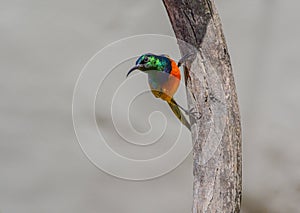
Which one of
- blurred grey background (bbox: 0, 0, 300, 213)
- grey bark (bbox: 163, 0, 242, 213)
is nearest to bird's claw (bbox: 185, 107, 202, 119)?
grey bark (bbox: 163, 0, 242, 213)

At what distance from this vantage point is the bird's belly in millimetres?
1348

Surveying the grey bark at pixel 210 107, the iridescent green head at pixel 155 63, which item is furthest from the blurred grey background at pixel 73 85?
the grey bark at pixel 210 107

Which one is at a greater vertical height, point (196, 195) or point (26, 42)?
point (26, 42)

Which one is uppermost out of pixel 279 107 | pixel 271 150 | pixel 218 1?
pixel 218 1

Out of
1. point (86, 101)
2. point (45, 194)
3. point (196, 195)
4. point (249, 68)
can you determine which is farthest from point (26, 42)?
point (196, 195)

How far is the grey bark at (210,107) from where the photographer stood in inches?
47.1

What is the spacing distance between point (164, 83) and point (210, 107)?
0.59 feet

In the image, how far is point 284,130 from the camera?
2021mm

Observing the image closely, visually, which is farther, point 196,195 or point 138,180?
point 138,180

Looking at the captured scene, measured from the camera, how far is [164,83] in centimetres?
135

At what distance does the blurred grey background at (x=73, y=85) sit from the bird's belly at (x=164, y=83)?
0.66 metres

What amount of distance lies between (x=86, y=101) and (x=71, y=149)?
0.23 metres

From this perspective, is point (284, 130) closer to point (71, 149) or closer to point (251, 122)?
point (251, 122)

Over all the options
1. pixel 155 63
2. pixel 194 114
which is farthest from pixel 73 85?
pixel 194 114
